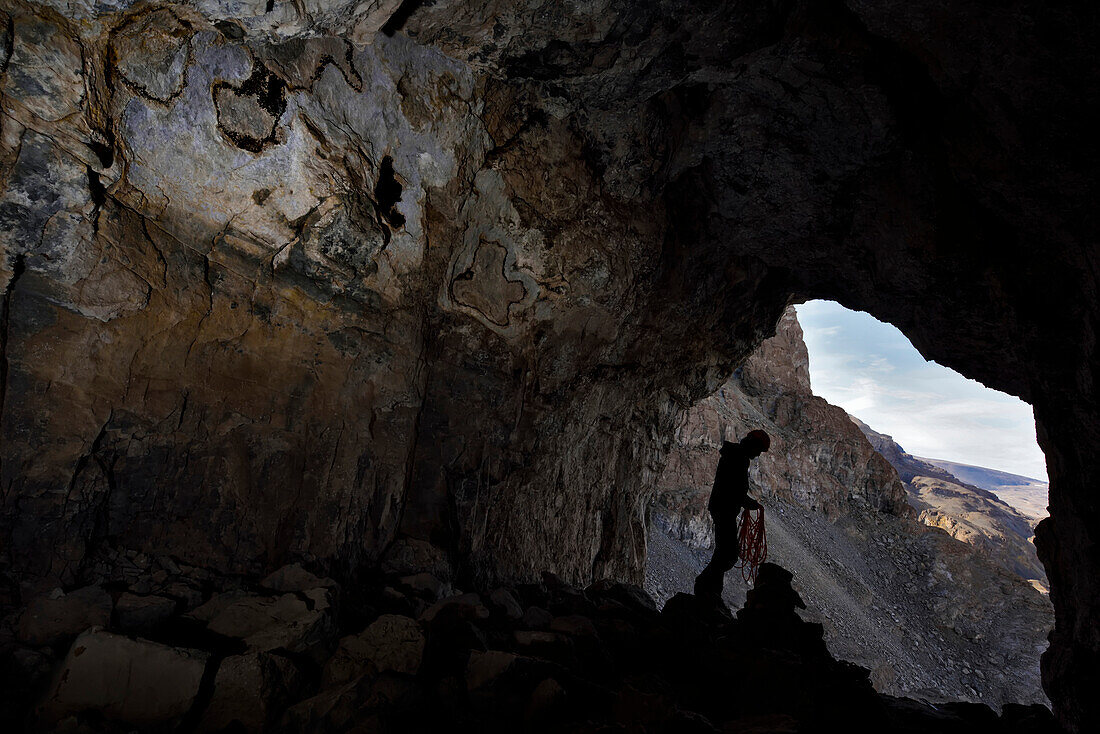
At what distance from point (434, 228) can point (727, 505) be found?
490 cm

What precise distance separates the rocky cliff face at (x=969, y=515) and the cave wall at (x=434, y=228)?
42.3m

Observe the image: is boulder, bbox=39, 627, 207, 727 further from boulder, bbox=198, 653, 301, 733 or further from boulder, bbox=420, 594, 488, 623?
boulder, bbox=420, 594, 488, 623

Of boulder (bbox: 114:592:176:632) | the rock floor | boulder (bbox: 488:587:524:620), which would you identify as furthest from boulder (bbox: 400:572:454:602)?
boulder (bbox: 114:592:176:632)

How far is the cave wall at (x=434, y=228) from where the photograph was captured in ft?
10.2

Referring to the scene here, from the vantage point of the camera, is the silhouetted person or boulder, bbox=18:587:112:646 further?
the silhouetted person

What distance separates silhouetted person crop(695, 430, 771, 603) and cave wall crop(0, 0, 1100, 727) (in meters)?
2.26

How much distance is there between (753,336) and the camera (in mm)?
9203

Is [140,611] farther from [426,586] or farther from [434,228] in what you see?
[434,228]

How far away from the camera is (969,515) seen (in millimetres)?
55812

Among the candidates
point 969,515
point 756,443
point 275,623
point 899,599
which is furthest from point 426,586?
point 969,515

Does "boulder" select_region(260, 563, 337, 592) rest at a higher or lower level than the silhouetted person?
lower

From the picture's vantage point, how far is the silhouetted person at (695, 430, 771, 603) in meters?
6.23

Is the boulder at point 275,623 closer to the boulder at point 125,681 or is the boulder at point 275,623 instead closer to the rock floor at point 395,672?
the rock floor at point 395,672

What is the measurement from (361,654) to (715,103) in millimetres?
5759
